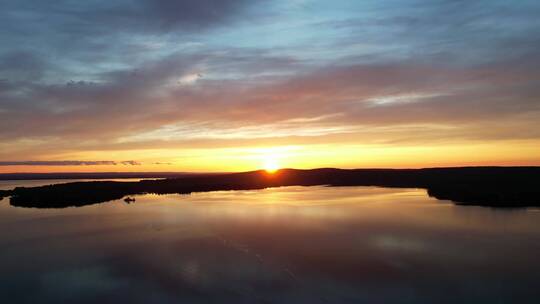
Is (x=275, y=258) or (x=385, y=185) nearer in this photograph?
(x=275, y=258)

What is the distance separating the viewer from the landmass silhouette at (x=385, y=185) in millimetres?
41875

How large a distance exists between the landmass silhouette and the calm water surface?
10412mm

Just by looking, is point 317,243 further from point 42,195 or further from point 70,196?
point 42,195

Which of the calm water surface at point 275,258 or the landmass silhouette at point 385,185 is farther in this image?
the landmass silhouette at point 385,185

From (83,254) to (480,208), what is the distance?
30.8 m

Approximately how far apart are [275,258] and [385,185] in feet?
192

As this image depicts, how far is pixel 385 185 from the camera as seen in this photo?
7312 cm

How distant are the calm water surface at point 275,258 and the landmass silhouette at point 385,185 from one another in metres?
10.4

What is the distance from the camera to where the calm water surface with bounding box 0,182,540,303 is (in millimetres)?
13844

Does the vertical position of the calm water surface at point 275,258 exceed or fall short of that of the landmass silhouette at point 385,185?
it falls short

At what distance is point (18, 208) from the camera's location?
39.9 metres

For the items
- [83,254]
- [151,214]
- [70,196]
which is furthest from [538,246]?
[70,196]

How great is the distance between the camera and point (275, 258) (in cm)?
1841

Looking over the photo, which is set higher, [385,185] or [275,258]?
[385,185]
